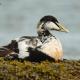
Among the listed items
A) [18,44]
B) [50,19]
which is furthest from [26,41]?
[50,19]

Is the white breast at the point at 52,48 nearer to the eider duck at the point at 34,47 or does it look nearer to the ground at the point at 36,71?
the eider duck at the point at 34,47

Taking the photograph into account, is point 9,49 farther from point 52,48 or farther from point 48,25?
point 48,25

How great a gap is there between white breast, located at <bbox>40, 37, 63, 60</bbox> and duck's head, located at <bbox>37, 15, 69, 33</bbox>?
0.34 m

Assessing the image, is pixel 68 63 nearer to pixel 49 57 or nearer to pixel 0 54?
pixel 49 57

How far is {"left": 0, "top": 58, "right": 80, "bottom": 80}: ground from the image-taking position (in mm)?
9695

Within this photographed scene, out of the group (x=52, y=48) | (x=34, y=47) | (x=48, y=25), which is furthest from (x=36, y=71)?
(x=48, y=25)

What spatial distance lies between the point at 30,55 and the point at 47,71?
1.25m

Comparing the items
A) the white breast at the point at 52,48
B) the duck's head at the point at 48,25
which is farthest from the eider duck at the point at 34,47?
the duck's head at the point at 48,25

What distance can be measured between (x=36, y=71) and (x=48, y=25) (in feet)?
6.73

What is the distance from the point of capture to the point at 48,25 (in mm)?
11875

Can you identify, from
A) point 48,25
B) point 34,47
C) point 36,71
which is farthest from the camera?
point 48,25

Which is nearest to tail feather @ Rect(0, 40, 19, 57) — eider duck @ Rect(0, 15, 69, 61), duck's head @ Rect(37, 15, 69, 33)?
eider duck @ Rect(0, 15, 69, 61)

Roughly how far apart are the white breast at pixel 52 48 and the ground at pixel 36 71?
0.32 metres

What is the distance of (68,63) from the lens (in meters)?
11.4
